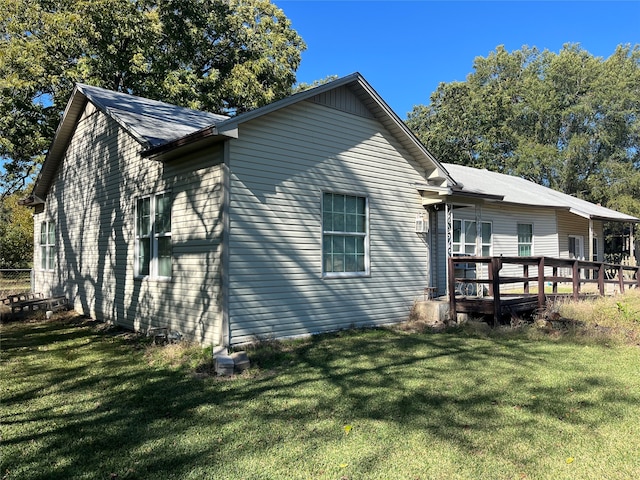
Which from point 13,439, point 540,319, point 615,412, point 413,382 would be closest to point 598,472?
point 615,412

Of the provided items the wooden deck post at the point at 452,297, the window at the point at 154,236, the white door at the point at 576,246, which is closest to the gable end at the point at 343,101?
the window at the point at 154,236

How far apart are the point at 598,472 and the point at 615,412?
1.44 meters

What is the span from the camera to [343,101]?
30.1 feet

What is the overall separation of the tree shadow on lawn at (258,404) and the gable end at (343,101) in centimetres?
481

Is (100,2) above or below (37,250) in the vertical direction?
above

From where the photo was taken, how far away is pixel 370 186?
9500 mm

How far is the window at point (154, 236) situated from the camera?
848 cm

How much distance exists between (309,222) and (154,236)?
308cm

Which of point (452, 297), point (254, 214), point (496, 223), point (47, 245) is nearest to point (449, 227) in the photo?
point (452, 297)

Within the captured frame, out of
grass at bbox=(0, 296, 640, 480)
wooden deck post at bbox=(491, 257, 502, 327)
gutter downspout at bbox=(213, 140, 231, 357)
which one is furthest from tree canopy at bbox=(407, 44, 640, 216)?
gutter downspout at bbox=(213, 140, 231, 357)

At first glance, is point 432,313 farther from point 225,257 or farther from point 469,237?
point 469,237

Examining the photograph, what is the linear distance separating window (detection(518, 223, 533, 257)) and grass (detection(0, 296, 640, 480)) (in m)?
9.65

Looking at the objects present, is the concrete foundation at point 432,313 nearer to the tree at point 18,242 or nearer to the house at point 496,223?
the house at point 496,223

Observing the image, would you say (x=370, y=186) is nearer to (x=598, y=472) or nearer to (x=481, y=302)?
(x=481, y=302)
